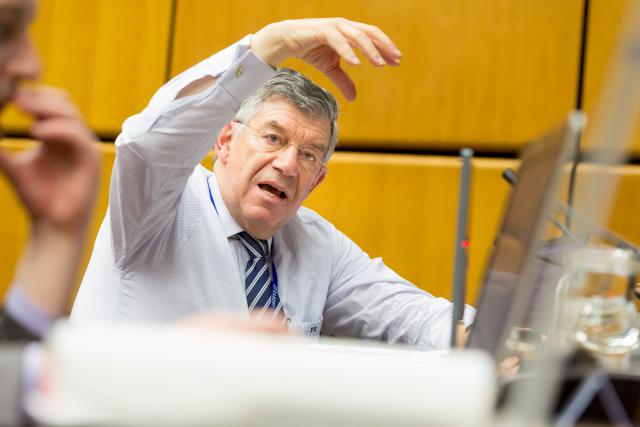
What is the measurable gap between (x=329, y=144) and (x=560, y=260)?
2.65 feet

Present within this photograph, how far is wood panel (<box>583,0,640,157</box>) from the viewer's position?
82.3 inches

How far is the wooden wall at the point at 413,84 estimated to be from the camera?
2.12m

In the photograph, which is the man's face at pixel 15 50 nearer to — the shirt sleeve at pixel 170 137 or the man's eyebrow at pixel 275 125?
the shirt sleeve at pixel 170 137

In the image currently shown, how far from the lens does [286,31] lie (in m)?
1.21

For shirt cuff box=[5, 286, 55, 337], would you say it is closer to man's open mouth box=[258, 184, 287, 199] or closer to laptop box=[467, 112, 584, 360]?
laptop box=[467, 112, 584, 360]

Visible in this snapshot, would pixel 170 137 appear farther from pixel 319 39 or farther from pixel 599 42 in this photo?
pixel 599 42

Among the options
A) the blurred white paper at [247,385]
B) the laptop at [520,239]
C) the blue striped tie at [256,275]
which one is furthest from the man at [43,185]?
the blue striped tie at [256,275]

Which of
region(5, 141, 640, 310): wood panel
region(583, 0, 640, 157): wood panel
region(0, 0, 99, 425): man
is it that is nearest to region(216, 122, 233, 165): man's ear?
region(5, 141, 640, 310): wood panel

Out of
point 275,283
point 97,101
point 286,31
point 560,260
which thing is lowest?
point 275,283

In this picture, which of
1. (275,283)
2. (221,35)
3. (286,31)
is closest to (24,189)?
(286,31)

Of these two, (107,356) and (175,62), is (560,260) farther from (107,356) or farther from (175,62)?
(175,62)

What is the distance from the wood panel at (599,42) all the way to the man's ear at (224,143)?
0.98 m

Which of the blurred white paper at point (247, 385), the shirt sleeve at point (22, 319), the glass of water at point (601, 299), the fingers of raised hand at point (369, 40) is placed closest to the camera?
the blurred white paper at point (247, 385)

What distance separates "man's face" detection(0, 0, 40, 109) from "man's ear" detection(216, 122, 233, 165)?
0.88m
